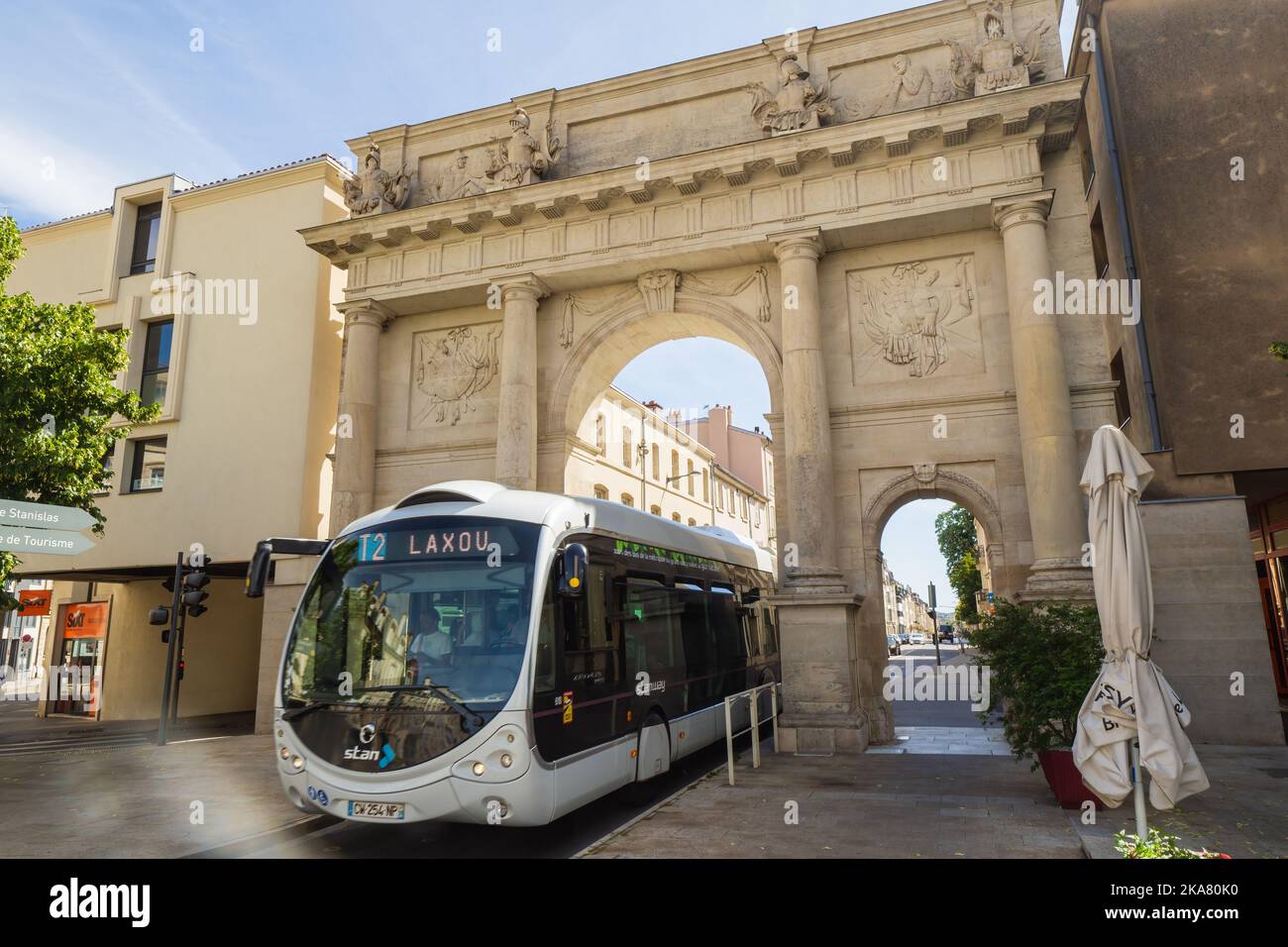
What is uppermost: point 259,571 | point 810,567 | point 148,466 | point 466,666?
point 148,466

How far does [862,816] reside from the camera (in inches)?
333

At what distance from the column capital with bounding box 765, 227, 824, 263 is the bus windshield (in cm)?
977

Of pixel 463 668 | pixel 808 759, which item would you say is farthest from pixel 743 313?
pixel 463 668

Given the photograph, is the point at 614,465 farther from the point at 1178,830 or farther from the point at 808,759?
the point at 1178,830

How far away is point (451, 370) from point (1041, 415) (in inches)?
489

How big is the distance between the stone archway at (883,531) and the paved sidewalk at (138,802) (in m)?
9.47

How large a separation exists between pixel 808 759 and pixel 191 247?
2076 cm

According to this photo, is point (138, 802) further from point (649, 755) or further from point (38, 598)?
point (38, 598)

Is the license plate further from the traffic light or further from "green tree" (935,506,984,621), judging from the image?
"green tree" (935,506,984,621)

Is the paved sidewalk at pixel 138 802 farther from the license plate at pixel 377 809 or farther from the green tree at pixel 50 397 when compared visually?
the green tree at pixel 50 397

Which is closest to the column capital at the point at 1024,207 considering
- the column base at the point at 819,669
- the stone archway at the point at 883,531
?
the stone archway at the point at 883,531

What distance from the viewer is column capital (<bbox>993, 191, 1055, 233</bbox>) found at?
14.4 metres

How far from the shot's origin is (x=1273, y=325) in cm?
1383

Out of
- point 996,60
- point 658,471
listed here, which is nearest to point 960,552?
point 658,471
